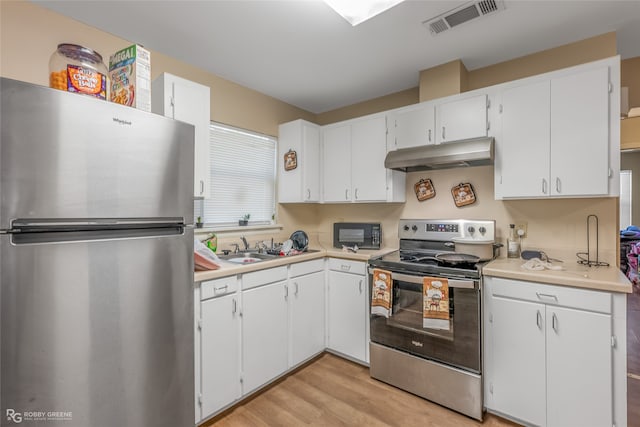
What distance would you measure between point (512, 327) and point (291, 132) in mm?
2572

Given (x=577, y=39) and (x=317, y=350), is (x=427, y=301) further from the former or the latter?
(x=577, y=39)

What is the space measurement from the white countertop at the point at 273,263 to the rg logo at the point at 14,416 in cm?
82

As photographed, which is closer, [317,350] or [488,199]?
[488,199]

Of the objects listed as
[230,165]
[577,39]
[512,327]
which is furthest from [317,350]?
[577,39]

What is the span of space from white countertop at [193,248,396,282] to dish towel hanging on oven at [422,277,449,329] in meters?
0.60

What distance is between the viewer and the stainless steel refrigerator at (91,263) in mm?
1009

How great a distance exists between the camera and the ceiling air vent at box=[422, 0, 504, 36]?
5.86 ft

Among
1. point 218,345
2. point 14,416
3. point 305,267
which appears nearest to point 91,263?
point 14,416

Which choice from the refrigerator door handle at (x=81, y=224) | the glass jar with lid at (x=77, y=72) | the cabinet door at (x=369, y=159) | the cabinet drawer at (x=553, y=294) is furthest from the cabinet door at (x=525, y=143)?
the glass jar with lid at (x=77, y=72)

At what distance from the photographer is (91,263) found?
3.80 feet

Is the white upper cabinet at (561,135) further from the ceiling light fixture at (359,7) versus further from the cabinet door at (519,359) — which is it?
the ceiling light fixture at (359,7)

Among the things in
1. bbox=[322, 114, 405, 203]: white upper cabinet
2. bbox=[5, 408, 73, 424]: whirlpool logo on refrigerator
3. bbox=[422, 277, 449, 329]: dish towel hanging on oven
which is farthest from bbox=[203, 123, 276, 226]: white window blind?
bbox=[422, 277, 449, 329]: dish towel hanging on oven

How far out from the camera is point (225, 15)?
188 cm

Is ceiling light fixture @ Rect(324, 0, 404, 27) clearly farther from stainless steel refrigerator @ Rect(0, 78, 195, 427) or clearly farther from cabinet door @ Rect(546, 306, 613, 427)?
cabinet door @ Rect(546, 306, 613, 427)
